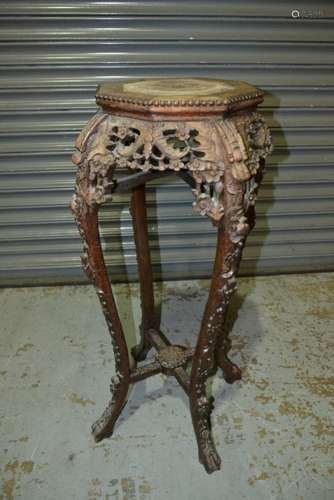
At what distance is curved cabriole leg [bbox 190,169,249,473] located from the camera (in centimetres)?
97

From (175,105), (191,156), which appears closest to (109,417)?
(191,156)

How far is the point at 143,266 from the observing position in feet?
5.35

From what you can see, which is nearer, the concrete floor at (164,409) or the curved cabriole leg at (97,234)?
the curved cabriole leg at (97,234)

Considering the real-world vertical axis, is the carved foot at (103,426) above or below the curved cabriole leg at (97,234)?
below

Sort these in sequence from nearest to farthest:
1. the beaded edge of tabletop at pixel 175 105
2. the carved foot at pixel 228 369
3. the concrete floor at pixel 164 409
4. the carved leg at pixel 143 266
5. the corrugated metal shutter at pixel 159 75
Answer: the beaded edge of tabletop at pixel 175 105
the concrete floor at pixel 164 409
the carved leg at pixel 143 266
the carved foot at pixel 228 369
the corrugated metal shutter at pixel 159 75

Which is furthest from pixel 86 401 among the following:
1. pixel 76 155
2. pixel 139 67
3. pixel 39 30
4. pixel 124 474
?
pixel 39 30

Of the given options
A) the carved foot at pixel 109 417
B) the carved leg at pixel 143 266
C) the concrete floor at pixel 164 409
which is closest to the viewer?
the concrete floor at pixel 164 409

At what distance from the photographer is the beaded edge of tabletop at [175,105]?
92 cm

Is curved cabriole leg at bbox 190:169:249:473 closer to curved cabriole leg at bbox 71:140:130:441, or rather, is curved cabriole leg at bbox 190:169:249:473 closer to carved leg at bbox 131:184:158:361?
curved cabriole leg at bbox 71:140:130:441

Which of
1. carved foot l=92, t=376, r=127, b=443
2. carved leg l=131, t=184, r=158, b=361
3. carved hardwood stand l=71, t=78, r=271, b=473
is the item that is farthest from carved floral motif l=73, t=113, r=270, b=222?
carved foot l=92, t=376, r=127, b=443

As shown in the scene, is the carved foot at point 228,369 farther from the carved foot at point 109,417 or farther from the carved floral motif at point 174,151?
the carved floral motif at point 174,151

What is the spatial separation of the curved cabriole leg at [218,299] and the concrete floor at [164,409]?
10cm

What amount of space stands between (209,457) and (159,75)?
1680mm

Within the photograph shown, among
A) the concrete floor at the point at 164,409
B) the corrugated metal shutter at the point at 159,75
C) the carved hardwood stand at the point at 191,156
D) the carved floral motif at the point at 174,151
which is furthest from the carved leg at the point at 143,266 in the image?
the corrugated metal shutter at the point at 159,75
